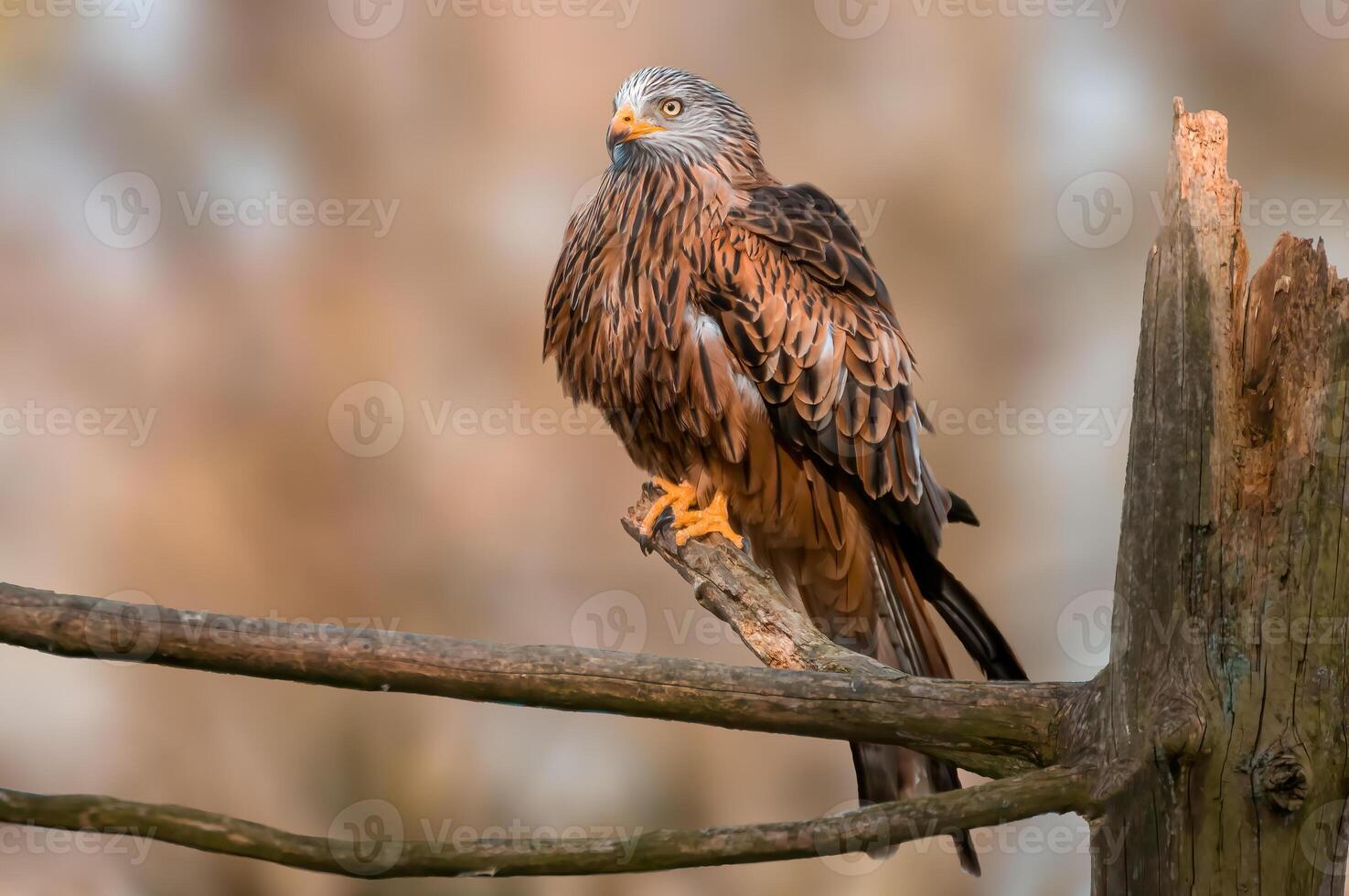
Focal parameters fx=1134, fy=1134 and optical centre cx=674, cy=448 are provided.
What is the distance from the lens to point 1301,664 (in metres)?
1.34

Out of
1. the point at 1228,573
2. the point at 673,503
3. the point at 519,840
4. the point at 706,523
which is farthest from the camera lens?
the point at 673,503

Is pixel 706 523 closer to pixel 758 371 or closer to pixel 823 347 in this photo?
pixel 758 371

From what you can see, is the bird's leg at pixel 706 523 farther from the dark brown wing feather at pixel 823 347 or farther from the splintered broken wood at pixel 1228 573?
the splintered broken wood at pixel 1228 573

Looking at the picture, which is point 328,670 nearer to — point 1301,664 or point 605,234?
point 1301,664

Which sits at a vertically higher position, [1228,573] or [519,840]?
[1228,573]

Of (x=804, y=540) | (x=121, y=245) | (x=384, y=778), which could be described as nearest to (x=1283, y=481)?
(x=804, y=540)

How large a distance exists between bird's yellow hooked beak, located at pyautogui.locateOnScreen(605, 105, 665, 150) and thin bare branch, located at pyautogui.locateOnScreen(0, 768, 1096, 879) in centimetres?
207

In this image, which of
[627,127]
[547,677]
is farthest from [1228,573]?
[627,127]

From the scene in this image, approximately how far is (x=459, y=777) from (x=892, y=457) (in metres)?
2.75

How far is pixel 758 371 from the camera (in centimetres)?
269

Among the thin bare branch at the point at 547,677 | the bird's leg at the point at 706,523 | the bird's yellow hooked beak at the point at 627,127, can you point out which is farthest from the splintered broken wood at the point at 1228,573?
the bird's yellow hooked beak at the point at 627,127

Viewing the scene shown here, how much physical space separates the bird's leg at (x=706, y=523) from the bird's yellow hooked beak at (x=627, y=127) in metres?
0.96

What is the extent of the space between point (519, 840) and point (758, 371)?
1598mm

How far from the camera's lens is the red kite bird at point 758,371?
270cm
